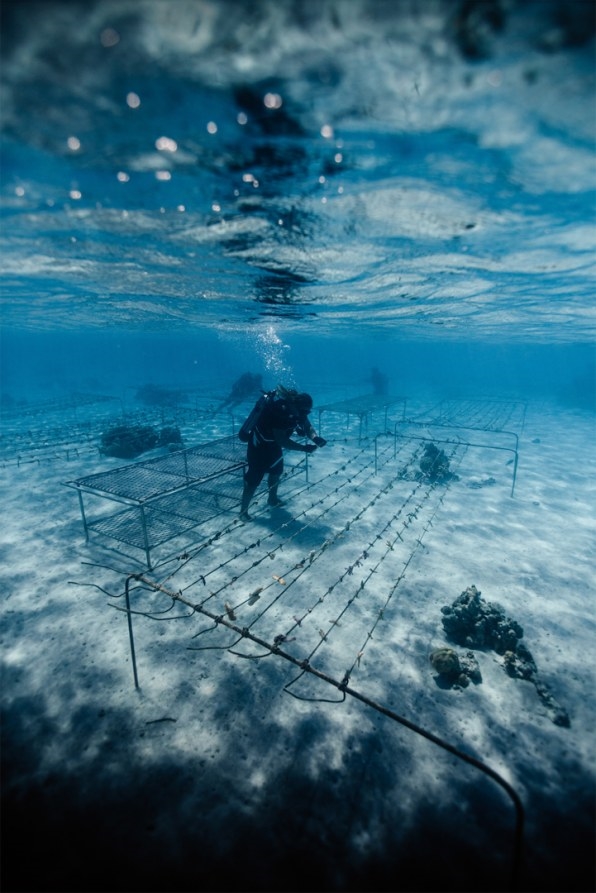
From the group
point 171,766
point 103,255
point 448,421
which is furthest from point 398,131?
point 448,421

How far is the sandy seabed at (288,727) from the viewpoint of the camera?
3.56m

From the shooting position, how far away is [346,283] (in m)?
16.0

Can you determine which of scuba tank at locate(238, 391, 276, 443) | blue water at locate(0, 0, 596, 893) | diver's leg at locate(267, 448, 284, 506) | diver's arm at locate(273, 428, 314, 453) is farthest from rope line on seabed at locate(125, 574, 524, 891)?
diver's leg at locate(267, 448, 284, 506)

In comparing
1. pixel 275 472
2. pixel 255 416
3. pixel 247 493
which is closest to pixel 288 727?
pixel 247 493

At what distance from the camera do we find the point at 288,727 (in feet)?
16.2

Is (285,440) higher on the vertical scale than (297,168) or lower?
Result: lower

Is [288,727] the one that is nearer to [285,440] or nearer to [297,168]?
[285,440]

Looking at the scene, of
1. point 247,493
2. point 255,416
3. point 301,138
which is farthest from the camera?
point 247,493

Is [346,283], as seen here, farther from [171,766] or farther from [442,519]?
[171,766]

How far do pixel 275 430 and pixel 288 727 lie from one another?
670 centimetres

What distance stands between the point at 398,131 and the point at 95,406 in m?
36.6

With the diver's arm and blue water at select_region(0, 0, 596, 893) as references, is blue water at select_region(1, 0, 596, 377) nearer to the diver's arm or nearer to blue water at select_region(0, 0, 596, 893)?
blue water at select_region(0, 0, 596, 893)

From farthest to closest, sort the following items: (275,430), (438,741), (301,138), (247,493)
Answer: (247,493) → (275,430) → (301,138) → (438,741)

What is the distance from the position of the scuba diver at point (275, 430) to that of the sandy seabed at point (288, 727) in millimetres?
2140
